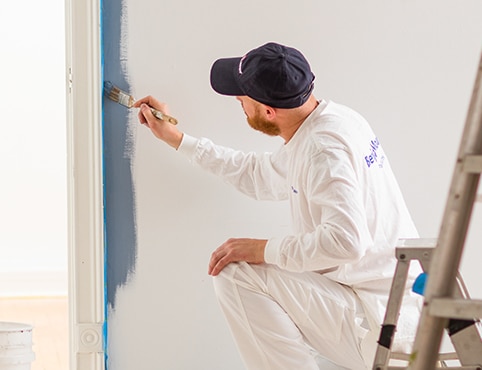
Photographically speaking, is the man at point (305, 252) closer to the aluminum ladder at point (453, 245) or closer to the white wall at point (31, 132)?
the aluminum ladder at point (453, 245)

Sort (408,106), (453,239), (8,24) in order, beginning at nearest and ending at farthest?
1. (453,239)
2. (408,106)
3. (8,24)

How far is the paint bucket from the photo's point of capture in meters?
2.64

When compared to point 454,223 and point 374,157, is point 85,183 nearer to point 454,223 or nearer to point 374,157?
point 374,157

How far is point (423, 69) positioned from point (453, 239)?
5.70 feet

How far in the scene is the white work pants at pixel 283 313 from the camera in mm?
2291

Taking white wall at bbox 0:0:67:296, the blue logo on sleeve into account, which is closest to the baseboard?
white wall at bbox 0:0:67:296

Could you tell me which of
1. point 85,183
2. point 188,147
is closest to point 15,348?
point 85,183

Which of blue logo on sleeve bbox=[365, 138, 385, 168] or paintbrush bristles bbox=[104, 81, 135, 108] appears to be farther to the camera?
paintbrush bristles bbox=[104, 81, 135, 108]

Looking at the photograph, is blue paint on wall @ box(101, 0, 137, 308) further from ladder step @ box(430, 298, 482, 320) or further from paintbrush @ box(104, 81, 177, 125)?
ladder step @ box(430, 298, 482, 320)

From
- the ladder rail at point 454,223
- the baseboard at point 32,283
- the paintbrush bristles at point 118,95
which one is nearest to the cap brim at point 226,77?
the paintbrush bristles at point 118,95

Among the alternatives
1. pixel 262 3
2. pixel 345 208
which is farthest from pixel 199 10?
pixel 345 208

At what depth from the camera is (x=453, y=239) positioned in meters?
1.12

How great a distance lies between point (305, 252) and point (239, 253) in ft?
0.82

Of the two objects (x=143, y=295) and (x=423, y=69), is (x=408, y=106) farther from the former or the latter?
(x=143, y=295)
